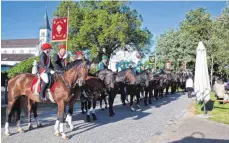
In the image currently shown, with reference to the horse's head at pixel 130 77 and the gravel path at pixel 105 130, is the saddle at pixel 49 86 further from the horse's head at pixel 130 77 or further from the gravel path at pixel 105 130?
the horse's head at pixel 130 77

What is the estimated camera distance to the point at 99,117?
1345 centimetres

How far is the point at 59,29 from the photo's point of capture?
728 inches

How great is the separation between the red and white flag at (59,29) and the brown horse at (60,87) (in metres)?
8.05

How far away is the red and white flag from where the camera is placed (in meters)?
18.0

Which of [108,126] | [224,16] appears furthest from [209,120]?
[224,16]

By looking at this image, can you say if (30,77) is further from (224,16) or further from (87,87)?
(224,16)

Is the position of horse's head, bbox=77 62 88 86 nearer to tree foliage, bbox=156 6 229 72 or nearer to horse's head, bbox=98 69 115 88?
horse's head, bbox=98 69 115 88

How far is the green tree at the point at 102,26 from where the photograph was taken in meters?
53.7

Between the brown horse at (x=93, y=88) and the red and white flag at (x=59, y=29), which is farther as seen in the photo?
the red and white flag at (x=59, y=29)

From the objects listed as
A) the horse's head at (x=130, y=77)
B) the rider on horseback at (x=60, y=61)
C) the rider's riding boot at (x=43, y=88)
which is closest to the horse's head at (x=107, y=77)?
the horse's head at (x=130, y=77)

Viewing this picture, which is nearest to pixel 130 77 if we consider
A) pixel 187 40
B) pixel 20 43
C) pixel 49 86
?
pixel 49 86

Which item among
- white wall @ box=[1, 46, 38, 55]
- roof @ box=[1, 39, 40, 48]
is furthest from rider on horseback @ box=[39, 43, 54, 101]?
roof @ box=[1, 39, 40, 48]

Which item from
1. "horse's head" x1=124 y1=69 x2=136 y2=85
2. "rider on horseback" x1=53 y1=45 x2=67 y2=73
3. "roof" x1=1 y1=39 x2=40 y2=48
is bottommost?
"horse's head" x1=124 y1=69 x2=136 y2=85

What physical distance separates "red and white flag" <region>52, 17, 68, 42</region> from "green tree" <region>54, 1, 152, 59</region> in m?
34.0
